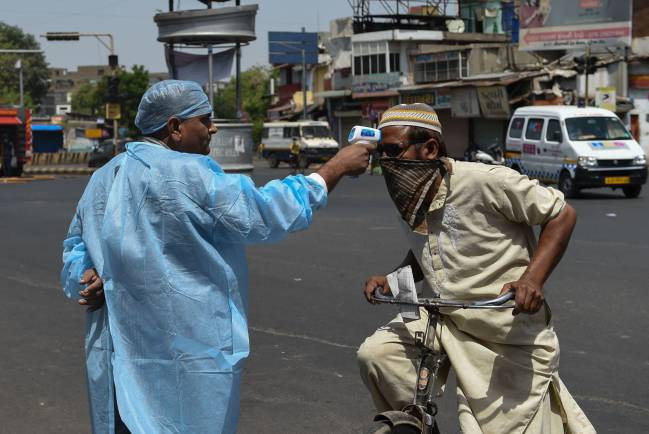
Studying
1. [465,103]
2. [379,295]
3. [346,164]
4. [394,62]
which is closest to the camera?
[346,164]

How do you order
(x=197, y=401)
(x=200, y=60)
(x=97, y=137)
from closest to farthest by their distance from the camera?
(x=197, y=401) → (x=200, y=60) → (x=97, y=137)

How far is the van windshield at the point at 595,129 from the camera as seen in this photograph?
77.5 feet

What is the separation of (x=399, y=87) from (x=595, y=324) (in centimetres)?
5231

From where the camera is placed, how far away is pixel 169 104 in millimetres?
3549

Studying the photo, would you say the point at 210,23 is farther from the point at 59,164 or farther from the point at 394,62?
the point at 394,62

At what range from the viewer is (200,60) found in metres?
17.2

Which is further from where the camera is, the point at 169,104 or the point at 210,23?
the point at 210,23

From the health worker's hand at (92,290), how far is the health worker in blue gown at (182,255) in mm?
57

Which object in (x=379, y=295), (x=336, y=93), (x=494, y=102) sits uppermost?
(x=336, y=93)

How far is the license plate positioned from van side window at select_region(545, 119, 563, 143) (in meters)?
1.32

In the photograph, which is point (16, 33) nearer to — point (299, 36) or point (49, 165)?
point (299, 36)

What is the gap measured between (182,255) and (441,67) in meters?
53.8

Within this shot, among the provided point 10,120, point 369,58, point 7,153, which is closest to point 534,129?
point 7,153

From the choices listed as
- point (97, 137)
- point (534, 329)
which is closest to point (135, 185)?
point (534, 329)
